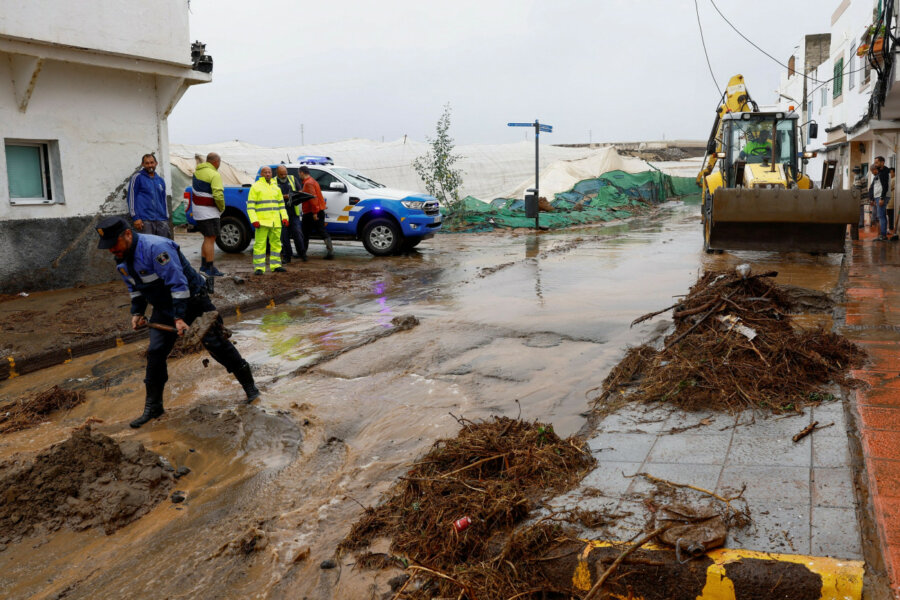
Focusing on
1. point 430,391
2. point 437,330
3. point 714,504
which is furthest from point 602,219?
point 714,504

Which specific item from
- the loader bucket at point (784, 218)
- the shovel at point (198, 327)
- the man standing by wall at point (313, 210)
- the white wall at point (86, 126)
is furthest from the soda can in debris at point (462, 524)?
the man standing by wall at point (313, 210)

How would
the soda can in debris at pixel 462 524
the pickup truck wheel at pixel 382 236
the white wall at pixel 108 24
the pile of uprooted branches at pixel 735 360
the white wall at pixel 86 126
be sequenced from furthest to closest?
1. the pickup truck wheel at pixel 382 236
2. the white wall at pixel 86 126
3. the white wall at pixel 108 24
4. the pile of uprooted branches at pixel 735 360
5. the soda can in debris at pixel 462 524

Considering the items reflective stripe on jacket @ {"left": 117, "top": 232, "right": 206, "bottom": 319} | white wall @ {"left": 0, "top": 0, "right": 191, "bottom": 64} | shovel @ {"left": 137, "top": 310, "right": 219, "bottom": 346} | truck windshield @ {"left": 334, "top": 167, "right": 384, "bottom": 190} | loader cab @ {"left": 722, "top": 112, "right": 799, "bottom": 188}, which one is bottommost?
shovel @ {"left": 137, "top": 310, "right": 219, "bottom": 346}

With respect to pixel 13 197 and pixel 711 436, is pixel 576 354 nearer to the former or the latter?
pixel 711 436

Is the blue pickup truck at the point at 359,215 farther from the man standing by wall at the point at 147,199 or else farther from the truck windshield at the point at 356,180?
the man standing by wall at the point at 147,199

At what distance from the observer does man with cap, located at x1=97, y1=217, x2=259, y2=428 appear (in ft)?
18.9

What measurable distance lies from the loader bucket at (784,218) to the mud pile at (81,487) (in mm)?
10409

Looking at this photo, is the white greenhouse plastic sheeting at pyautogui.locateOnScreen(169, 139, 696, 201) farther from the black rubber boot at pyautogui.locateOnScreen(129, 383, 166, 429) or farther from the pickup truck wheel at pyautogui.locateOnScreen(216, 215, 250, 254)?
the black rubber boot at pyautogui.locateOnScreen(129, 383, 166, 429)

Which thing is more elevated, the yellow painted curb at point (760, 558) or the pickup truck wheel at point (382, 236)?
the pickup truck wheel at point (382, 236)

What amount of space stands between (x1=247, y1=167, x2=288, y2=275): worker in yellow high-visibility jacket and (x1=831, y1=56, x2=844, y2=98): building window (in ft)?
78.6

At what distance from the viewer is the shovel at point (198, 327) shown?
5836 mm

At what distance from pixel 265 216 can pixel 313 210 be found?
7.00 ft

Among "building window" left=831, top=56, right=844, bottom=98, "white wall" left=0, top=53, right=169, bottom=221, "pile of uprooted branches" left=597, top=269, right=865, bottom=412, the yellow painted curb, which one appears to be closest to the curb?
"white wall" left=0, top=53, right=169, bottom=221

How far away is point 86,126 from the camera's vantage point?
11320 mm
